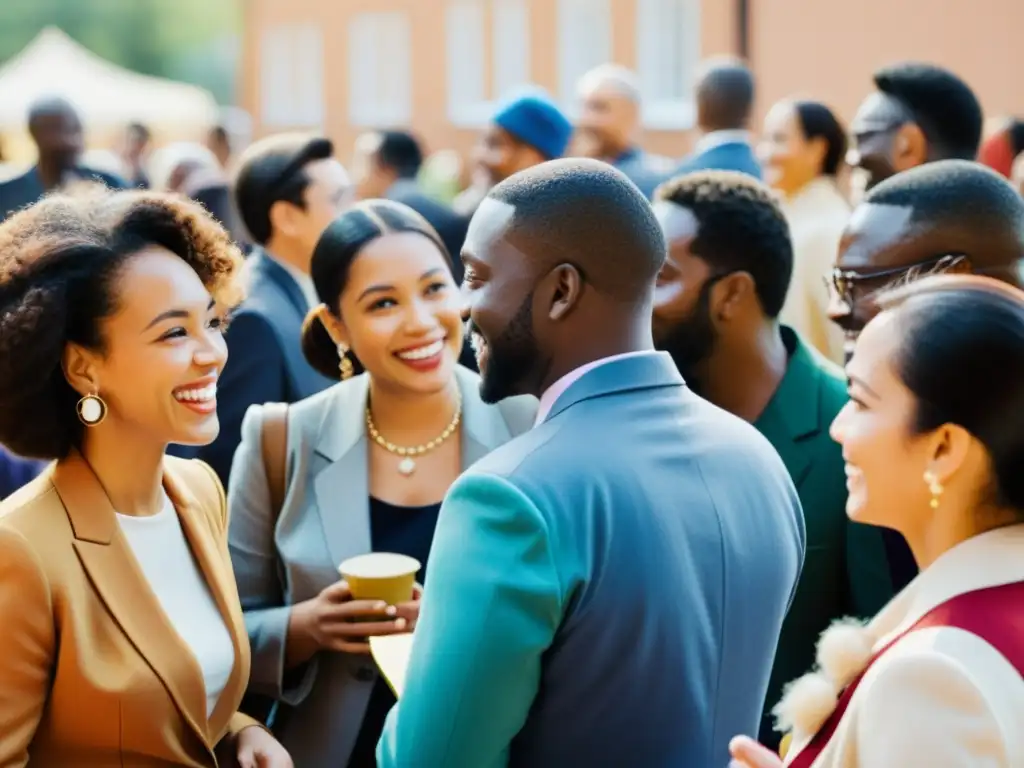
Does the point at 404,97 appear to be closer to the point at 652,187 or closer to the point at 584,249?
the point at 652,187

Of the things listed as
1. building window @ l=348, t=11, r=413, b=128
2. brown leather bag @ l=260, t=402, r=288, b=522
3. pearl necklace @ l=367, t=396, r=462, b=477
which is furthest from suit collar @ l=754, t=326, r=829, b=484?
building window @ l=348, t=11, r=413, b=128

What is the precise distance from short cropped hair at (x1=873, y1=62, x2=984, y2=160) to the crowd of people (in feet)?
6.34

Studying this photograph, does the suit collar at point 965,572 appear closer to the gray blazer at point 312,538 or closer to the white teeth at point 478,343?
the white teeth at point 478,343

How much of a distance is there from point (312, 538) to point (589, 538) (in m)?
1.40

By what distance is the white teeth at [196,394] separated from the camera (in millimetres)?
2752

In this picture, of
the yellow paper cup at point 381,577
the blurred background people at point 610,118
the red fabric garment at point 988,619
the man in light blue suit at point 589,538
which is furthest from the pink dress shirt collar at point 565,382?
the blurred background people at point 610,118

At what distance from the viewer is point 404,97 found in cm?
2455

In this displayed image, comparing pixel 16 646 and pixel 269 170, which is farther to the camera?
pixel 269 170

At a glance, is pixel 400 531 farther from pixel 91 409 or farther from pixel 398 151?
pixel 398 151

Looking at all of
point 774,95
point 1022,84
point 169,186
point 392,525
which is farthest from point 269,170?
point 774,95

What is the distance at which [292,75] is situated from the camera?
87.6 feet

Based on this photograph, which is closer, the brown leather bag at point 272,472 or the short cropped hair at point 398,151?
the brown leather bag at point 272,472

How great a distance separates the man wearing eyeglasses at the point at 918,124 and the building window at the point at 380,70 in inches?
757

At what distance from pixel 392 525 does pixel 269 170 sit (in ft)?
7.98
